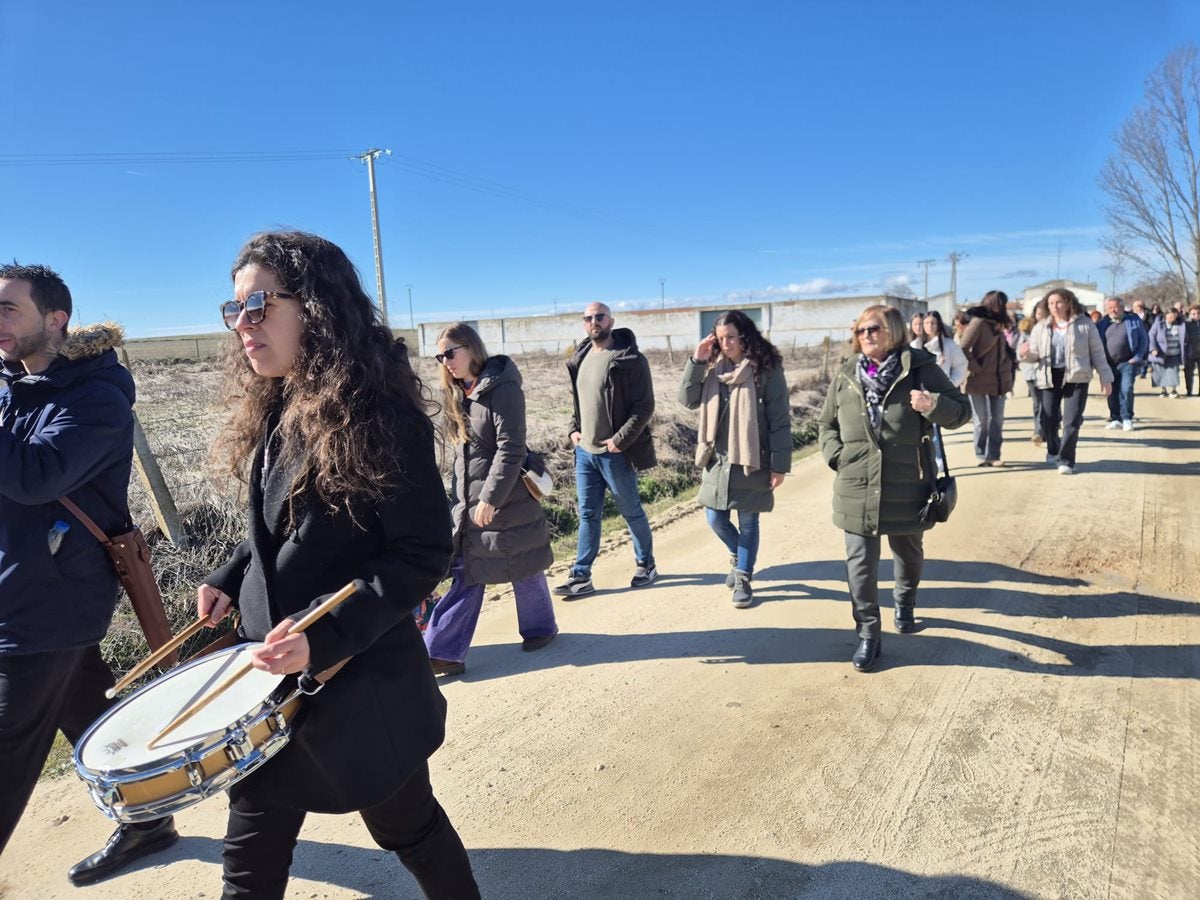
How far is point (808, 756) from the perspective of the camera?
3.32 meters

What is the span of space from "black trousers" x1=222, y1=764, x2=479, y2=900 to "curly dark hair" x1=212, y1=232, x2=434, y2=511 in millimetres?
812

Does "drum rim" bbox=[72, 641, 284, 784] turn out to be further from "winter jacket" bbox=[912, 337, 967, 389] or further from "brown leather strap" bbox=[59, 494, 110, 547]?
"winter jacket" bbox=[912, 337, 967, 389]

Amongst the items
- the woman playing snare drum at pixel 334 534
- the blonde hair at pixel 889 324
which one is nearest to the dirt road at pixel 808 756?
the woman playing snare drum at pixel 334 534

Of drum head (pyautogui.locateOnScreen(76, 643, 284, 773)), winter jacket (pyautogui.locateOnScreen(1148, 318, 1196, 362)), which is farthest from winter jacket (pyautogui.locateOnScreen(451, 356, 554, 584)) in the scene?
winter jacket (pyautogui.locateOnScreen(1148, 318, 1196, 362))

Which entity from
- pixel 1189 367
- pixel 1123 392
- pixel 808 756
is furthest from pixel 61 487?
pixel 1189 367

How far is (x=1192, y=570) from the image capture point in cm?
527

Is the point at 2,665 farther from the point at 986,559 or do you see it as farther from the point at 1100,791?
the point at 986,559

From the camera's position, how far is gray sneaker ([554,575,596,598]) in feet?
18.1

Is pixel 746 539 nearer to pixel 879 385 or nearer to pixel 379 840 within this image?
pixel 879 385

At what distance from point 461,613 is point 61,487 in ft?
7.30

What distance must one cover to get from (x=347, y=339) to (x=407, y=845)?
1.36m

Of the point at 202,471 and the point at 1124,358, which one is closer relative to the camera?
the point at 202,471

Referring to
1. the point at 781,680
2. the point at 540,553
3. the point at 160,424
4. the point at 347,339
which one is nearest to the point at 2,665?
the point at 347,339

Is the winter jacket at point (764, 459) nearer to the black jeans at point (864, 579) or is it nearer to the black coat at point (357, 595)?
the black jeans at point (864, 579)
